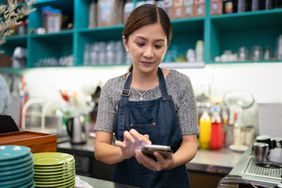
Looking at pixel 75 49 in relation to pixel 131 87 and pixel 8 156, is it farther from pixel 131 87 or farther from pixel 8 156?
pixel 8 156

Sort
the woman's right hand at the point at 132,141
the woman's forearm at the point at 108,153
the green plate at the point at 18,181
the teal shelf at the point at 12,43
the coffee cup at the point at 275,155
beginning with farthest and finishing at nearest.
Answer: the teal shelf at the point at 12,43, the coffee cup at the point at 275,155, the woman's forearm at the point at 108,153, the woman's right hand at the point at 132,141, the green plate at the point at 18,181

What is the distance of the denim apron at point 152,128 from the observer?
126 centimetres

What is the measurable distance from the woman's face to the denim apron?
0.16 metres

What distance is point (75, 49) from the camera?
9.09ft

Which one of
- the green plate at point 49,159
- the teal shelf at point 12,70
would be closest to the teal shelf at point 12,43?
the teal shelf at point 12,70

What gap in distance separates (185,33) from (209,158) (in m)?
1.31

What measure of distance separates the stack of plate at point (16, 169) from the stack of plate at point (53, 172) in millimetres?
73

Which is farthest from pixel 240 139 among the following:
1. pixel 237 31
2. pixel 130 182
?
pixel 130 182

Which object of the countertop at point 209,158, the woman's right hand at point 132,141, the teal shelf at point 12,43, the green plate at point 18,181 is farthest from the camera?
the teal shelf at point 12,43

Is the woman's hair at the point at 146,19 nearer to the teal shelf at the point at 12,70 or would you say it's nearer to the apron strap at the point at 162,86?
the apron strap at the point at 162,86

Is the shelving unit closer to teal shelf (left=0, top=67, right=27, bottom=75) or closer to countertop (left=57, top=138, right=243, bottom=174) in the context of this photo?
teal shelf (left=0, top=67, right=27, bottom=75)

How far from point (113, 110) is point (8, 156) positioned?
0.68m

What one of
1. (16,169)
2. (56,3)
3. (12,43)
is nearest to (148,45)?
(16,169)

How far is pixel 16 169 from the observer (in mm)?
633
